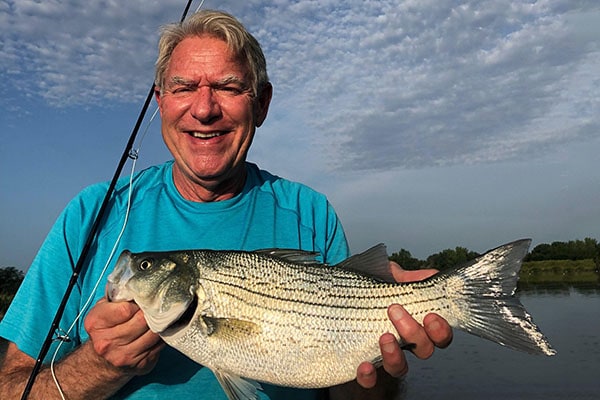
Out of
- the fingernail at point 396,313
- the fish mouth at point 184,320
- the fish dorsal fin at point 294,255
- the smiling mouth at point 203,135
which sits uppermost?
the smiling mouth at point 203,135

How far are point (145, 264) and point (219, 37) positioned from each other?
1.85 m

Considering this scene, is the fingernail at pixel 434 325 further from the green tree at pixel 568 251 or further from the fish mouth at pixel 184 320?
the green tree at pixel 568 251

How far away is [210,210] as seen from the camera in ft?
13.0

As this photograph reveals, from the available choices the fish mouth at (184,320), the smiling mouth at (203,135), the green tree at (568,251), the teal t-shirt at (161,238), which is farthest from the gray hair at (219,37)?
the green tree at (568,251)

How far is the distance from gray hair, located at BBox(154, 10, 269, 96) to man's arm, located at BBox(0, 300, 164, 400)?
1982 millimetres

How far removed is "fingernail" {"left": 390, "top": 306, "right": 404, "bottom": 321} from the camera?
322cm

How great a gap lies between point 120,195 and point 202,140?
0.75m

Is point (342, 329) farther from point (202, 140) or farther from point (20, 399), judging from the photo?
point (20, 399)

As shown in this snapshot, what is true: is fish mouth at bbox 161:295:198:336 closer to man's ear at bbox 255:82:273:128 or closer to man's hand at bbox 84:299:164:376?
man's hand at bbox 84:299:164:376

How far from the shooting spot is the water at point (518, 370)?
23828 mm

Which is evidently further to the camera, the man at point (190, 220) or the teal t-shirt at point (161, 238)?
the teal t-shirt at point (161, 238)

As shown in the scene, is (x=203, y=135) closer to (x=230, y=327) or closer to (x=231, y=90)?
(x=231, y=90)

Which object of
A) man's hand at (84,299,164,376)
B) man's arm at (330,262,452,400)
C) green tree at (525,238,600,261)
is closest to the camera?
man's hand at (84,299,164,376)

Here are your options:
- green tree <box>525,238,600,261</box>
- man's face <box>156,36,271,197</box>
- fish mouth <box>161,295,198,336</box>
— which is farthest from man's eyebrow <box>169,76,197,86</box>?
green tree <box>525,238,600,261</box>
